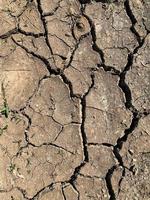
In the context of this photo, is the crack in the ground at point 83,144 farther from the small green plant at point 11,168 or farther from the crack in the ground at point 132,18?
the crack in the ground at point 132,18

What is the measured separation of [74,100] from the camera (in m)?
4.60

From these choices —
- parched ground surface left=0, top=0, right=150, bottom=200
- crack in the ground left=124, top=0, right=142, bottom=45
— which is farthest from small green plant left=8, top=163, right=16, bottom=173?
crack in the ground left=124, top=0, right=142, bottom=45

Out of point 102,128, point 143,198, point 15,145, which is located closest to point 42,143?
point 15,145

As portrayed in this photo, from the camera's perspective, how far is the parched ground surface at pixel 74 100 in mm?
4293

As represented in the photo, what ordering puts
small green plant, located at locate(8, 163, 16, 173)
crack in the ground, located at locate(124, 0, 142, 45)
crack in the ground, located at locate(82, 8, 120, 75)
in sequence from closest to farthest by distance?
small green plant, located at locate(8, 163, 16, 173) → crack in the ground, located at locate(82, 8, 120, 75) → crack in the ground, located at locate(124, 0, 142, 45)

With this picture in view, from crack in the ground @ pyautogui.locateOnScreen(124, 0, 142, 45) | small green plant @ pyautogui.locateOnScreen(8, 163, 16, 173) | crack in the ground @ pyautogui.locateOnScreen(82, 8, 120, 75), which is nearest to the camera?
small green plant @ pyautogui.locateOnScreen(8, 163, 16, 173)

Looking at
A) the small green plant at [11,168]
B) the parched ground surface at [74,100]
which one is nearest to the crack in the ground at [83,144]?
the parched ground surface at [74,100]

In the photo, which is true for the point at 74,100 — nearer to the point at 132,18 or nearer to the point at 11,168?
the point at 11,168

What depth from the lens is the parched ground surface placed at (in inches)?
169

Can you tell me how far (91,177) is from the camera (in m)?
4.30

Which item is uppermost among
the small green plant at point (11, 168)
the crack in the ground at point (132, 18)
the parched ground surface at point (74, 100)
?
the crack in the ground at point (132, 18)

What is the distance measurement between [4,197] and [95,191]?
647 mm

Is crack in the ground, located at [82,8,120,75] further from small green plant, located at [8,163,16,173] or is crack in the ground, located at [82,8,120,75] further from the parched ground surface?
small green plant, located at [8,163,16,173]

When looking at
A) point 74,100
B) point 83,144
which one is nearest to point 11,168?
point 83,144
